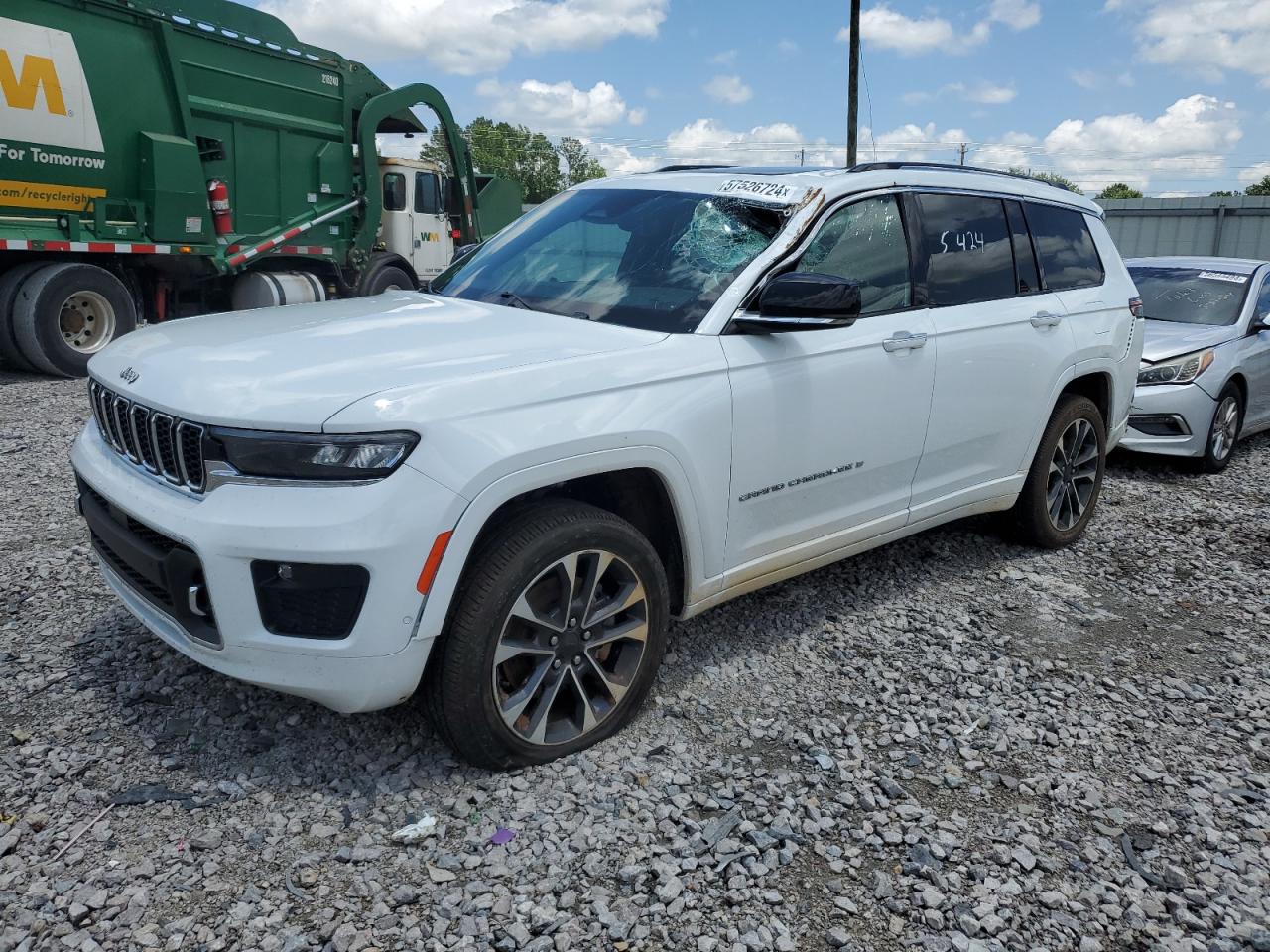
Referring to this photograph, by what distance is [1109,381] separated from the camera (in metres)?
5.08

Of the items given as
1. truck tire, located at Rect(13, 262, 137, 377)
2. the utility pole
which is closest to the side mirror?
truck tire, located at Rect(13, 262, 137, 377)

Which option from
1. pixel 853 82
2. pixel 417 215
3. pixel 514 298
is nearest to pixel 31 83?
pixel 417 215

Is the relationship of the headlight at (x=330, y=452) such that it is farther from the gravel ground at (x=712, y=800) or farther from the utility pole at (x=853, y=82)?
the utility pole at (x=853, y=82)

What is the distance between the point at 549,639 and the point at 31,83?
9236 millimetres

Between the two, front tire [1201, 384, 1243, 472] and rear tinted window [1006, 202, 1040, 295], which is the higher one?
rear tinted window [1006, 202, 1040, 295]

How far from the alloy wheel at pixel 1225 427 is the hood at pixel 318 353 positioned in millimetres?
5782

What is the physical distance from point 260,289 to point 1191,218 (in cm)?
→ 2948

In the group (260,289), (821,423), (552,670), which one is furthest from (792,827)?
(260,289)

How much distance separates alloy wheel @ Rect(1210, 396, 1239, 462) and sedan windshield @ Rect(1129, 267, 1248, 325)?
2.54ft

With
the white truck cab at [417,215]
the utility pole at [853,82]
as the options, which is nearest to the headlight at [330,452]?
the white truck cab at [417,215]

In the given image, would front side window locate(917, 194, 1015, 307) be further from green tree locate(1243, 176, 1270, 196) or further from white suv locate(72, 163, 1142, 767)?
green tree locate(1243, 176, 1270, 196)

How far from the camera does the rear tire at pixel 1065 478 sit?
481 cm

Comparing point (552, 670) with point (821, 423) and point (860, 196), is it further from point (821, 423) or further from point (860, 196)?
point (860, 196)

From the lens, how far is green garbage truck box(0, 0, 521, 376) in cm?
931
